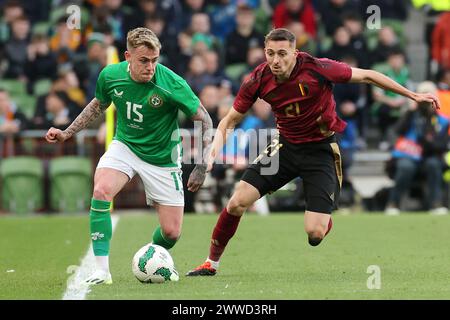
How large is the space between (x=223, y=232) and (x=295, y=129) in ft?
3.60

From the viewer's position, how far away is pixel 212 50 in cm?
1959

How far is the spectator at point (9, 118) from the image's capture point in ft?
59.7

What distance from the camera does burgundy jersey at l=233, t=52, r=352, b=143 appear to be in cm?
971

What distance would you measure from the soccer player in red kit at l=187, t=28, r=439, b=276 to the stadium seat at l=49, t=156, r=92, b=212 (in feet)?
26.2

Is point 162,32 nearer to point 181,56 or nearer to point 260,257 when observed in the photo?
point 181,56

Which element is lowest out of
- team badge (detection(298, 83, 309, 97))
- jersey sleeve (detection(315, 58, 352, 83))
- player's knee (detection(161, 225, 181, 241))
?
player's knee (detection(161, 225, 181, 241))

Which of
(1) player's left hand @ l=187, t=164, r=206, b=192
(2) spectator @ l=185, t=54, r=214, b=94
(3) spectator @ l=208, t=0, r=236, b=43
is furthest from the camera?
(3) spectator @ l=208, t=0, r=236, b=43

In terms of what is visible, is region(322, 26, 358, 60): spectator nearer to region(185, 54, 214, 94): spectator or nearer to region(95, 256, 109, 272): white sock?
region(185, 54, 214, 94): spectator

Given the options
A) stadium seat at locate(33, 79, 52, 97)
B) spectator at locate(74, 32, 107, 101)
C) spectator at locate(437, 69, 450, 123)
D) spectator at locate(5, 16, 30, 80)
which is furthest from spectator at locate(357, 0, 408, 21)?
spectator at locate(5, 16, 30, 80)

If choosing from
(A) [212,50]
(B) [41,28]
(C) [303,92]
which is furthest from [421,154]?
(C) [303,92]

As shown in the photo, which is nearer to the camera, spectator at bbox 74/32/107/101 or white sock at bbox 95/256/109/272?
white sock at bbox 95/256/109/272

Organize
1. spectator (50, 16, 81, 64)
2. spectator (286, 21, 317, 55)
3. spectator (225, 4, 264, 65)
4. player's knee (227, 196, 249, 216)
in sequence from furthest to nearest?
spectator (225, 4, 264, 65)
spectator (50, 16, 81, 64)
spectator (286, 21, 317, 55)
player's knee (227, 196, 249, 216)

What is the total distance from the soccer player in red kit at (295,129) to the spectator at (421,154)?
7969 millimetres
